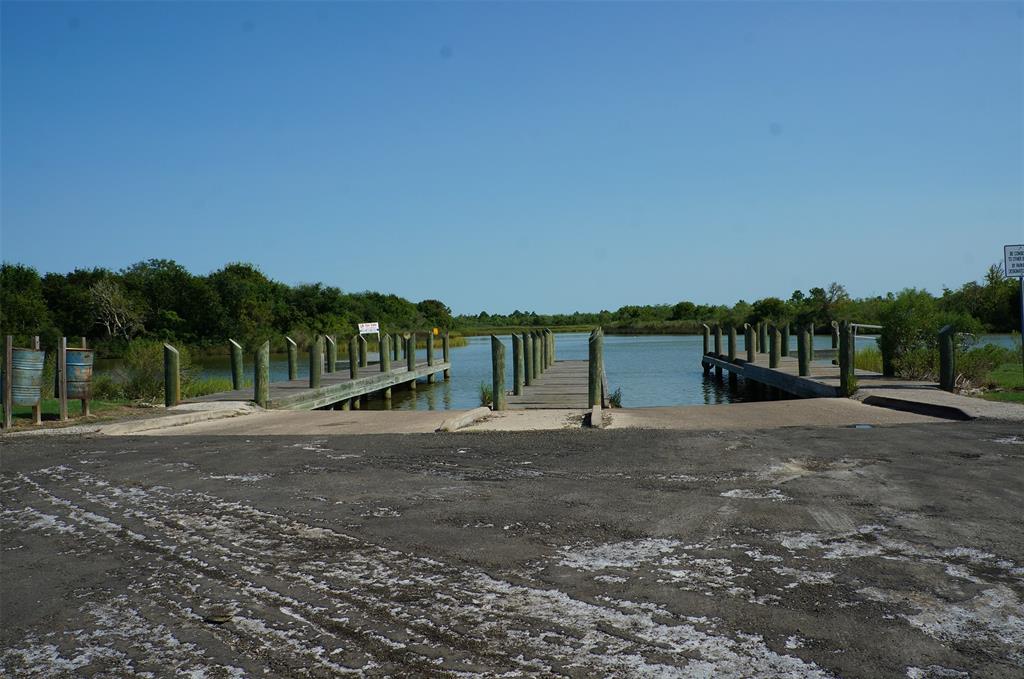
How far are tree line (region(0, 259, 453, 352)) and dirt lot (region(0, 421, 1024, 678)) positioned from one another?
145ft

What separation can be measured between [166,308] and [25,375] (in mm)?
49011

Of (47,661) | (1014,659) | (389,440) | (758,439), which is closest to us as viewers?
(1014,659)

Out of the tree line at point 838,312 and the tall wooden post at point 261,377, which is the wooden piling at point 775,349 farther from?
the tall wooden post at point 261,377

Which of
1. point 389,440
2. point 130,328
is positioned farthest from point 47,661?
point 130,328

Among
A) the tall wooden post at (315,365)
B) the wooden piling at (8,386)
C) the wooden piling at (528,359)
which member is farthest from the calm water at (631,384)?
the wooden piling at (8,386)

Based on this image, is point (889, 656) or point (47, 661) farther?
point (47, 661)

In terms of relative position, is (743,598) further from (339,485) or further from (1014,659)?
(339,485)

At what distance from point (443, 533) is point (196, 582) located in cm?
173

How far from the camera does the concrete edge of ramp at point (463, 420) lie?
12.1 m

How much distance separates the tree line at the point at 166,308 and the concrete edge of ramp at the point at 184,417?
34.7 meters

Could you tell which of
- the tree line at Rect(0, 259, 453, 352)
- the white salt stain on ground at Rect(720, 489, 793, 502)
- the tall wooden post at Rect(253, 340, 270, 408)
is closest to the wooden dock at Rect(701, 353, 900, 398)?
the white salt stain on ground at Rect(720, 489, 793, 502)

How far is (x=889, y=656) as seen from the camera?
3.60 metres

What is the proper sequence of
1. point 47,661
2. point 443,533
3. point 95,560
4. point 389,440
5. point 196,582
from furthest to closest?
point 389,440 → point 443,533 → point 95,560 → point 196,582 → point 47,661

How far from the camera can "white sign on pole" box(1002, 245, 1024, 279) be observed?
15.0 m
